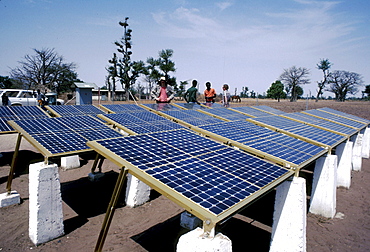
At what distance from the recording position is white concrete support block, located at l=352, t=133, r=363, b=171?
32.4ft

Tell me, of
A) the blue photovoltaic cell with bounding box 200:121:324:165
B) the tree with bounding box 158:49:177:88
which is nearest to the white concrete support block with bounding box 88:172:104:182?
the blue photovoltaic cell with bounding box 200:121:324:165

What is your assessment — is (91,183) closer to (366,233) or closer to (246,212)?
(246,212)

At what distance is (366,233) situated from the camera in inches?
210

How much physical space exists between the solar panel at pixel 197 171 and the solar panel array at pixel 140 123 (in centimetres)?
156

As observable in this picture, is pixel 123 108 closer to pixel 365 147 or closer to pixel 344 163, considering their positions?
pixel 344 163

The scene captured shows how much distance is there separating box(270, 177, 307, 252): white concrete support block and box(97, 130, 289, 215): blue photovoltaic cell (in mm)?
354

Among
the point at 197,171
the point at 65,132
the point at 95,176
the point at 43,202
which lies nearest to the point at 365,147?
the point at 95,176

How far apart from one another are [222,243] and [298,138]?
4425 mm

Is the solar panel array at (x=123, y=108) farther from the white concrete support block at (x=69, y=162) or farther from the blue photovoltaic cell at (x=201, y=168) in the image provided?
the blue photovoltaic cell at (x=201, y=168)

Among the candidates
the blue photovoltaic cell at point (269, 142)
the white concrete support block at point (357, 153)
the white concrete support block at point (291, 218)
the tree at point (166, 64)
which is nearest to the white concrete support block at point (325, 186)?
the blue photovoltaic cell at point (269, 142)

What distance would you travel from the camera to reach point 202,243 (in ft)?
7.21

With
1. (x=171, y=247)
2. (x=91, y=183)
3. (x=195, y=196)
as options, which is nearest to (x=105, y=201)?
(x=91, y=183)

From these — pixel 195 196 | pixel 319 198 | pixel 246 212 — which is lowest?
pixel 246 212

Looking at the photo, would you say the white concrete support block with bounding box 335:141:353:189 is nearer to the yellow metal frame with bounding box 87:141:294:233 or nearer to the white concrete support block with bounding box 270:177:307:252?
the white concrete support block with bounding box 270:177:307:252
